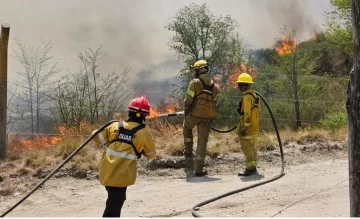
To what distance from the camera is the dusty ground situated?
6.45 m

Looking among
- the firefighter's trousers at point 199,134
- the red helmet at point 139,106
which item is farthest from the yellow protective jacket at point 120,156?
the firefighter's trousers at point 199,134

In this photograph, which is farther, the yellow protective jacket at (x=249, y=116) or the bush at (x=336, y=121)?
the bush at (x=336, y=121)

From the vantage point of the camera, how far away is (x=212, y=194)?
7.46 metres

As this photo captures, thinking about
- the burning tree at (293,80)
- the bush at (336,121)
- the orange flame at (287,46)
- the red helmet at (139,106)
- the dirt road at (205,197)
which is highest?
the orange flame at (287,46)

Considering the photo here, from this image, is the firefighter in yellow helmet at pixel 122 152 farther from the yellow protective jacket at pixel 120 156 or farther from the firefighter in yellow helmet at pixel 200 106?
the firefighter in yellow helmet at pixel 200 106

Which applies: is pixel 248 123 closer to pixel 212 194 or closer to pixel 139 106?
pixel 212 194

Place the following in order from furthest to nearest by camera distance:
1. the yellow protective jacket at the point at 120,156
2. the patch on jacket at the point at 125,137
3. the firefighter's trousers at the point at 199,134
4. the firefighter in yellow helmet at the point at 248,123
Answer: the firefighter's trousers at the point at 199,134 < the firefighter in yellow helmet at the point at 248,123 < the patch on jacket at the point at 125,137 < the yellow protective jacket at the point at 120,156

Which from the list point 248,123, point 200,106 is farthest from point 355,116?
point 200,106

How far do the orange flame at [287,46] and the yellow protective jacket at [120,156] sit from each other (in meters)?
18.9

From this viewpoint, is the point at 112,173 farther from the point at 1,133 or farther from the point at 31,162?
the point at 1,133

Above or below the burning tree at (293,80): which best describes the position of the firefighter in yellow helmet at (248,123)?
below

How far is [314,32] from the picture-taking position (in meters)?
48.3

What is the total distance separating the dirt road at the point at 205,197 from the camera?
6.41 m

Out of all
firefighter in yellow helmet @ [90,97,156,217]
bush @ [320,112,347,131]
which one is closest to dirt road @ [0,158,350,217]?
firefighter in yellow helmet @ [90,97,156,217]
